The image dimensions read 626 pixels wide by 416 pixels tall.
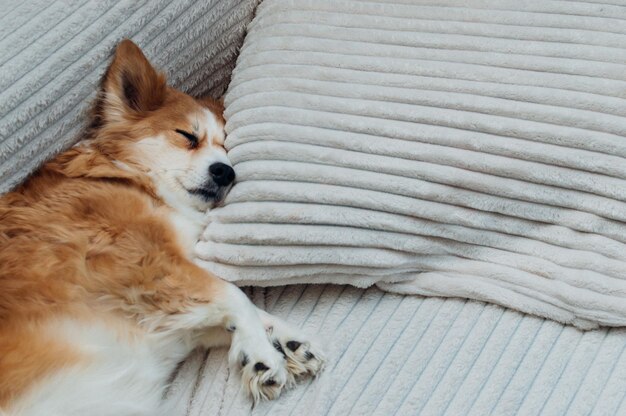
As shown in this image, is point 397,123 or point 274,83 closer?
point 397,123

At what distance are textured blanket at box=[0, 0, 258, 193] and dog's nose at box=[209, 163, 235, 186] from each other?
31cm

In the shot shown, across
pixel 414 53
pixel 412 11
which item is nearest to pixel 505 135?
pixel 414 53

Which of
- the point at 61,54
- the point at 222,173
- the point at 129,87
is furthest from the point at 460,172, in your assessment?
the point at 61,54

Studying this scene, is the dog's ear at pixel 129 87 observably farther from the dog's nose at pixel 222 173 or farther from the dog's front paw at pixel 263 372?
the dog's front paw at pixel 263 372

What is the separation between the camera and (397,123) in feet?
5.00

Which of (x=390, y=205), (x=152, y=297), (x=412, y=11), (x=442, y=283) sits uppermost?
(x=412, y=11)

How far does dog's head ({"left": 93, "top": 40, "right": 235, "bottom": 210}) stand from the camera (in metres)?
1.62

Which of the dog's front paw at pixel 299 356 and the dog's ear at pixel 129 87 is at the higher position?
the dog's ear at pixel 129 87

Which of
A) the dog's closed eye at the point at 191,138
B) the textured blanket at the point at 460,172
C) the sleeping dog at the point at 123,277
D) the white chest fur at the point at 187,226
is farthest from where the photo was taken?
the dog's closed eye at the point at 191,138

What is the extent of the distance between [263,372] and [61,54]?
2.57 ft

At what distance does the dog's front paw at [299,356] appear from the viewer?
143 centimetres

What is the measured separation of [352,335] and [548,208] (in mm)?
462

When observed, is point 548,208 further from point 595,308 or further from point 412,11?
point 412,11

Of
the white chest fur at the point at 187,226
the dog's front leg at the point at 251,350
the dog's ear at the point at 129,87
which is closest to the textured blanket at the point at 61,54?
the dog's ear at the point at 129,87
